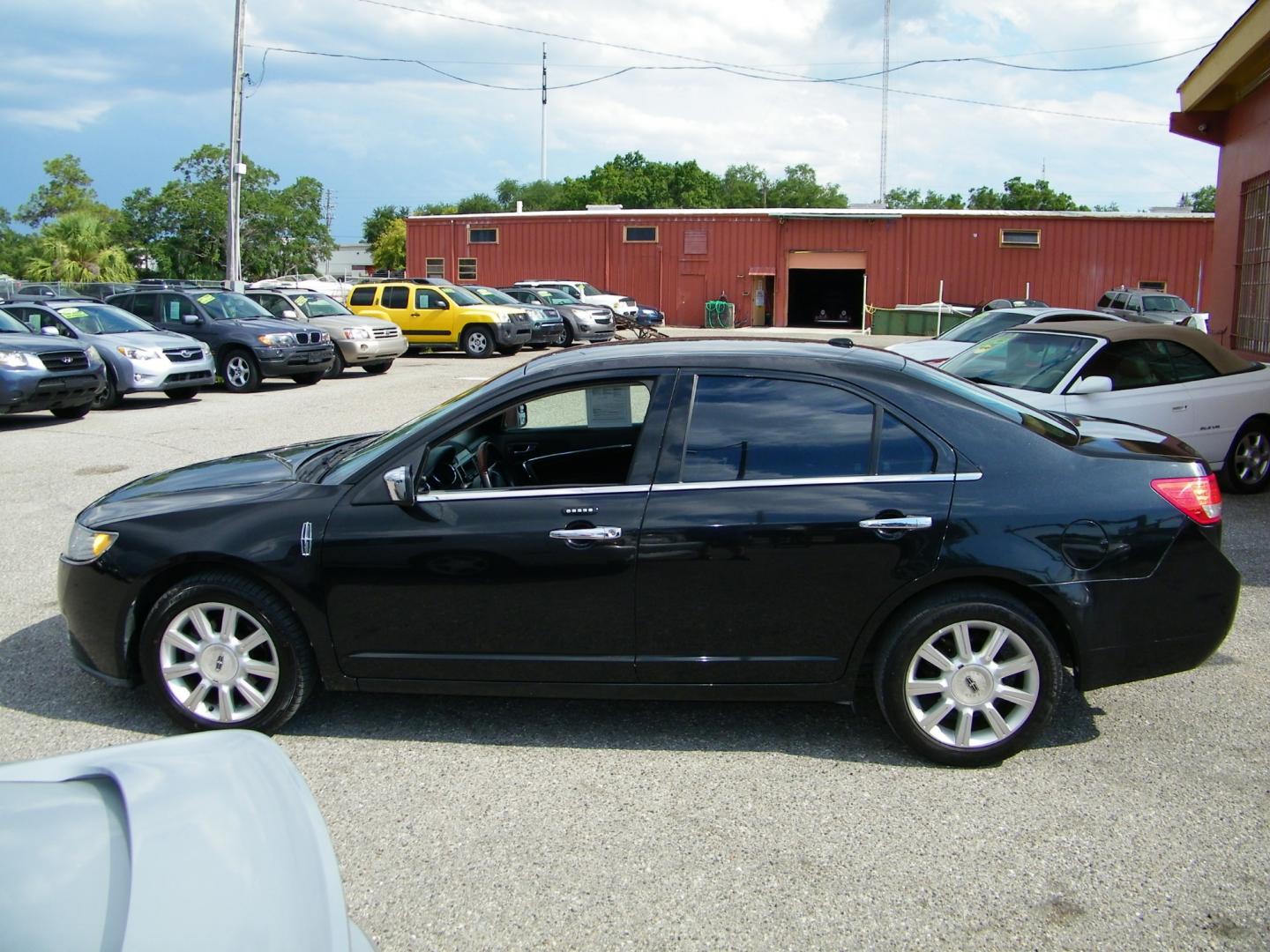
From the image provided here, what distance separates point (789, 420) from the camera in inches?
166

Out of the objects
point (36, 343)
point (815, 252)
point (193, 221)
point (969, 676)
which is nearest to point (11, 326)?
point (36, 343)

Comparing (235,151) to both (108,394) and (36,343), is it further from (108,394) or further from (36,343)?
(36,343)

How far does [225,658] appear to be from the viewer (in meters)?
4.30

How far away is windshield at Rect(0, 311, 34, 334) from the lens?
14.2 meters

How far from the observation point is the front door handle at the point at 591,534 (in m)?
4.09

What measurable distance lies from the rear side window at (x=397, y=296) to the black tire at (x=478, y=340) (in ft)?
5.20

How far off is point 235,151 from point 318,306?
25.3 feet

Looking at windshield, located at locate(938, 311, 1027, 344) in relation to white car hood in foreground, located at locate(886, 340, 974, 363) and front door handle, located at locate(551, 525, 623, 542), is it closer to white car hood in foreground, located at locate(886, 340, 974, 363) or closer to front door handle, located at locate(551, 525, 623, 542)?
white car hood in foreground, located at locate(886, 340, 974, 363)

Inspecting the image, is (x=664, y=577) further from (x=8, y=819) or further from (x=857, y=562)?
(x=8, y=819)

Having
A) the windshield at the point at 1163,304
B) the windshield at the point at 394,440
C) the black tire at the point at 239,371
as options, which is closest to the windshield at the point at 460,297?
the black tire at the point at 239,371

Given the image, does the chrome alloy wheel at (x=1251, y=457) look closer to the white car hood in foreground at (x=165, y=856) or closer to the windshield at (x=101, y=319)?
the white car hood in foreground at (x=165, y=856)

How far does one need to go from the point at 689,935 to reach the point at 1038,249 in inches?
1561

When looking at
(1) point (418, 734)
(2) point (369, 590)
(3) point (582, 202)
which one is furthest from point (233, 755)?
(3) point (582, 202)

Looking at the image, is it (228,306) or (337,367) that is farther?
(337,367)
